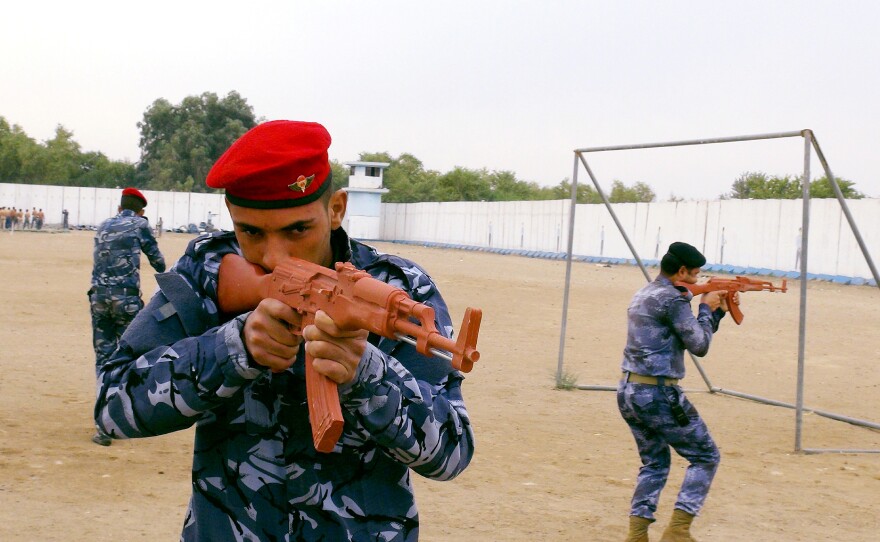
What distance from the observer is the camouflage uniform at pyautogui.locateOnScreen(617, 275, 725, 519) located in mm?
5984

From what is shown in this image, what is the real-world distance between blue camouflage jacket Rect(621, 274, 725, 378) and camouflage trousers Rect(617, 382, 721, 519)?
139 millimetres

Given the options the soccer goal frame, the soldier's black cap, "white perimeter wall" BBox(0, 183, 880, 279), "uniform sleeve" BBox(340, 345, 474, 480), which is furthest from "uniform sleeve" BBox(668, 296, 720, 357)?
"white perimeter wall" BBox(0, 183, 880, 279)

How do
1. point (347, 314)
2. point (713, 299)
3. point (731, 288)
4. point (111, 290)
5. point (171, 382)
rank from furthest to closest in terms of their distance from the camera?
point (111, 290), point (731, 288), point (713, 299), point (171, 382), point (347, 314)

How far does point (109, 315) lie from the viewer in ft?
27.3

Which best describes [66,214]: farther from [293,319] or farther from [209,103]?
[293,319]

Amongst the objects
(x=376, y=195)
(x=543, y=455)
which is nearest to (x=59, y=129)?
(x=376, y=195)

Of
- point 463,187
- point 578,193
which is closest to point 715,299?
point 578,193

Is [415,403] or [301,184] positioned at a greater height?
[301,184]

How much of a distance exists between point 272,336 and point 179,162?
85.5 m

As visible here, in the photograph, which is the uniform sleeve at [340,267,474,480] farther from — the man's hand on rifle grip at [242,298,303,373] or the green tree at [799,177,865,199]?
the green tree at [799,177,865,199]

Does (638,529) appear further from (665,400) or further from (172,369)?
(172,369)

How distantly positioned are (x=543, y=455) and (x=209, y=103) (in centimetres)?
8028

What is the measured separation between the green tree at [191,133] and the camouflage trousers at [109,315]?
75.3 metres

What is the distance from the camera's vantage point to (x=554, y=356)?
14.4 m
